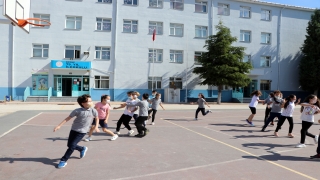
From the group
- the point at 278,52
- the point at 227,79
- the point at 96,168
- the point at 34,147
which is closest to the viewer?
the point at 96,168

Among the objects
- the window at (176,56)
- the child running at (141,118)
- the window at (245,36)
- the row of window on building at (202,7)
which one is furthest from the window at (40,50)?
the window at (245,36)

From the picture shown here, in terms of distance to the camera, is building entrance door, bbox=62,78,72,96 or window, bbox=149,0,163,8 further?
window, bbox=149,0,163,8

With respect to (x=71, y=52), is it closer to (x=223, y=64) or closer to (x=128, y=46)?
(x=128, y=46)

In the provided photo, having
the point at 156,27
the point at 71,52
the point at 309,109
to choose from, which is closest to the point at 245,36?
the point at 156,27

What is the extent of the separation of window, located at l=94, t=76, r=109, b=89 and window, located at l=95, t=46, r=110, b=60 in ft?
7.43

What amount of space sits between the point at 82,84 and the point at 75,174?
2566cm

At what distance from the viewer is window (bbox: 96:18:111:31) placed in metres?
29.9

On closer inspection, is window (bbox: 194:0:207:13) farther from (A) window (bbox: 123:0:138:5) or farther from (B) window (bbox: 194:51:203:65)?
(A) window (bbox: 123:0:138:5)

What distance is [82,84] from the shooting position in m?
29.6

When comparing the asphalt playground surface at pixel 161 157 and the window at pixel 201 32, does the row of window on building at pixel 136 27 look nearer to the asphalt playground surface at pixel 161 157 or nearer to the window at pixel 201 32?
the window at pixel 201 32

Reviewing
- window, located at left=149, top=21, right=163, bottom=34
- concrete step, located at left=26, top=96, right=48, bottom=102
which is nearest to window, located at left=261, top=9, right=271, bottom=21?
window, located at left=149, top=21, right=163, bottom=34

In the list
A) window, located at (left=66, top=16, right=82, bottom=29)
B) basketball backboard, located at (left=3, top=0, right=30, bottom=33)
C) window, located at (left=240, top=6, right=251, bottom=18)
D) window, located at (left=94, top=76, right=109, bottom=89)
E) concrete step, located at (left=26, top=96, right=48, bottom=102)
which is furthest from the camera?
window, located at (left=240, top=6, right=251, bottom=18)

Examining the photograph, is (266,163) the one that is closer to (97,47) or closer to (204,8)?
(97,47)

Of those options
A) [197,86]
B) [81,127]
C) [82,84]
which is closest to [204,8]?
[197,86]
